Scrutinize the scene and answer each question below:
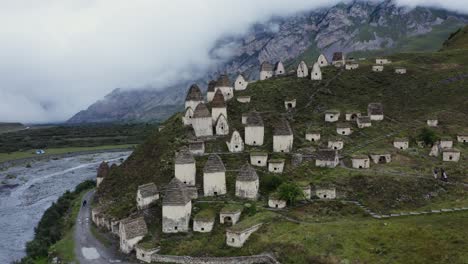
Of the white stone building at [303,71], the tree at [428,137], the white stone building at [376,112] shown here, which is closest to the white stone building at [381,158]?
the tree at [428,137]

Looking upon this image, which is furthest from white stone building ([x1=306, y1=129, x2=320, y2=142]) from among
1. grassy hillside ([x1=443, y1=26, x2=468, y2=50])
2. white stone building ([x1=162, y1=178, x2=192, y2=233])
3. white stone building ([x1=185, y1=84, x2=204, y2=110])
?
grassy hillside ([x1=443, y1=26, x2=468, y2=50])

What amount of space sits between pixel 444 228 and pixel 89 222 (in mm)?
44390

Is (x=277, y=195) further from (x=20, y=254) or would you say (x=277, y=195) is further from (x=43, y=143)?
(x=43, y=143)

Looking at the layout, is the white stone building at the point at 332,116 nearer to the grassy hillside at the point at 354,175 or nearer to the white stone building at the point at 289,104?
the grassy hillside at the point at 354,175

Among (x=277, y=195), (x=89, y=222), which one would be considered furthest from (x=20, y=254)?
(x=277, y=195)

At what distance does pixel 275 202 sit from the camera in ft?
158

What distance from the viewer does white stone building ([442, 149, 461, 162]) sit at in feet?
182

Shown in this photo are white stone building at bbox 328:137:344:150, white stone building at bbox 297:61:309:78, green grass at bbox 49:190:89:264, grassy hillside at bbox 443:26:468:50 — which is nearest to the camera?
green grass at bbox 49:190:89:264

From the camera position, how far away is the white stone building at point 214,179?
172 feet

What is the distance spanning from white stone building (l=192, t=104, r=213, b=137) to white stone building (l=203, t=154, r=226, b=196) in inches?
541

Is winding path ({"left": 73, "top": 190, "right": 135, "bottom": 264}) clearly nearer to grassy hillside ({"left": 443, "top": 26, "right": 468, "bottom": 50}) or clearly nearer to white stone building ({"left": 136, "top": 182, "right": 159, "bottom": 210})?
white stone building ({"left": 136, "top": 182, "right": 159, "bottom": 210})

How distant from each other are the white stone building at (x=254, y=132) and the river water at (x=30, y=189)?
33.3m

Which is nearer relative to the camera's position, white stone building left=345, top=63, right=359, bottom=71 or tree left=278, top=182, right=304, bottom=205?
tree left=278, top=182, right=304, bottom=205

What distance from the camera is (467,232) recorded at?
36250 millimetres
